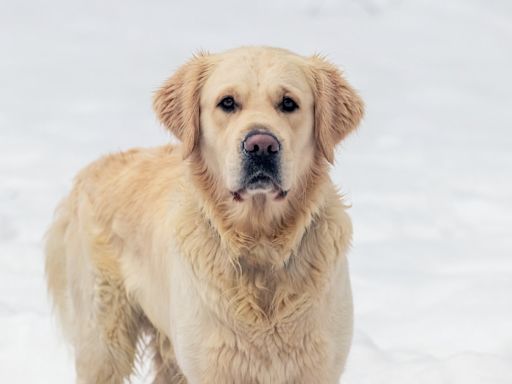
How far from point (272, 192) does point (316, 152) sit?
0.38 metres

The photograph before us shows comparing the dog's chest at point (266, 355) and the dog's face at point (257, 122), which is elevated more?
the dog's face at point (257, 122)

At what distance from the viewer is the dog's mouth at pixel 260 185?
4.70m

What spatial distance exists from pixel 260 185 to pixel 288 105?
0.42m

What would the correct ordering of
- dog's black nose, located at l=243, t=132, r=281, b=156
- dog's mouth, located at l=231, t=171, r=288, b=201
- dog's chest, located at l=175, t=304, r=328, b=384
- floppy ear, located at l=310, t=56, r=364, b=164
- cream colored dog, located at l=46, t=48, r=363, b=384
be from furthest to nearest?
1. floppy ear, located at l=310, t=56, r=364, b=164
2. dog's chest, located at l=175, t=304, r=328, b=384
3. cream colored dog, located at l=46, t=48, r=363, b=384
4. dog's mouth, located at l=231, t=171, r=288, b=201
5. dog's black nose, located at l=243, t=132, r=281, b=156

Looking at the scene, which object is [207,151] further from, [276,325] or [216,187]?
[276,325]

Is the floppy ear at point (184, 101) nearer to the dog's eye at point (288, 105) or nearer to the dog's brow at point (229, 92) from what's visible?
the dog's brow at point (229, 92)

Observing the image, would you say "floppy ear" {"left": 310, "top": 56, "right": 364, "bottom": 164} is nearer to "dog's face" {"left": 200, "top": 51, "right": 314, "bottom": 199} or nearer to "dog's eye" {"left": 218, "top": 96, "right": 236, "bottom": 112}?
"dog's face" {"left": 200, "top": 51, "right": 314, "bottom": 199}

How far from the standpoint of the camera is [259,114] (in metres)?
4.73

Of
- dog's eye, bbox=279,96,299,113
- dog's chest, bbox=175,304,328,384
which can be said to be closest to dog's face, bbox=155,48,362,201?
dog's eye, bbox=279,96,299,113

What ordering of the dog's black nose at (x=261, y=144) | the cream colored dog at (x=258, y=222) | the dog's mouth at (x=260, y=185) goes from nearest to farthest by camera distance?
1. the dog's black nose at (x=261, y=144)
2. the dog's mouth at (x=260, y=185)
3. the cream colored dog at (x=258, y=222)

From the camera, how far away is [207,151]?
507 cm

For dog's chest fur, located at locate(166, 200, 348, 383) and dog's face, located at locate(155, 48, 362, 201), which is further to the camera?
dog's chest fur, located at locate(166, 200, 348, 383)

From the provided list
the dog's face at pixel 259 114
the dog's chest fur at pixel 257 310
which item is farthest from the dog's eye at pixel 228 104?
the dog's chest fur at pixel 257 310

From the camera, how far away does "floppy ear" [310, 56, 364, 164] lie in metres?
5.06
